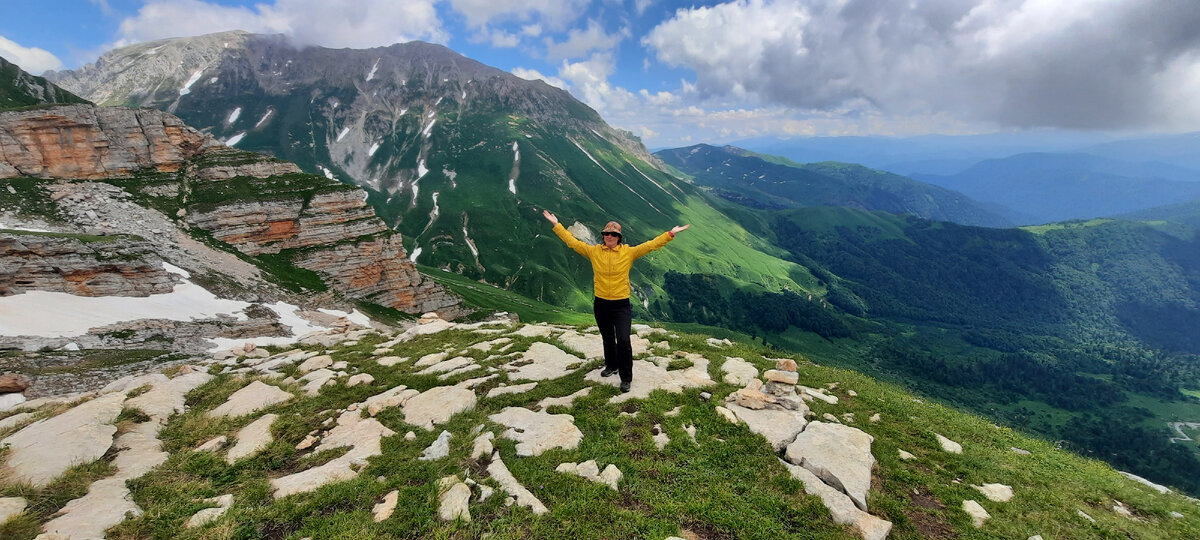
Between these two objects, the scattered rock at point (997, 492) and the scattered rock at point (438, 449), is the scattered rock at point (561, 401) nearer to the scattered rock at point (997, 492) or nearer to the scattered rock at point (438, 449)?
the scattered rock at point (438, 449)

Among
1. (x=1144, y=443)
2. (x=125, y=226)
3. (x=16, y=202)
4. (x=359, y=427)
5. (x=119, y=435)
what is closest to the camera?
(x=119, y=435)

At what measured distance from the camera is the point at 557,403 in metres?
12.5

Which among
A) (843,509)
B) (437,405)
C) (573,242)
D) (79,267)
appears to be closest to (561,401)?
(437,405)

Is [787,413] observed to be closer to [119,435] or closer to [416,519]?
[416,519]

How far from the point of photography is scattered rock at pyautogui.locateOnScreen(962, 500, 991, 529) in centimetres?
826

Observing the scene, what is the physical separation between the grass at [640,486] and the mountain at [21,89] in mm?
126975

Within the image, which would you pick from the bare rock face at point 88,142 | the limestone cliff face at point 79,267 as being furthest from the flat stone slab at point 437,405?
the bare rock face at point 88,142

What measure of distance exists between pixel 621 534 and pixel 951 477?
7.94m

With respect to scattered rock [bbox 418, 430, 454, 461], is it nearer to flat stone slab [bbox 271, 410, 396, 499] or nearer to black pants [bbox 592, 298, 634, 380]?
flat stone slab [bbox 271, 410, 396, 499]

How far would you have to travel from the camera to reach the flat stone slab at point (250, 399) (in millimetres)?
12578

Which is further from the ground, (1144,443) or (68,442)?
(68,442)

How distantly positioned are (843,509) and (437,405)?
10.4 metres

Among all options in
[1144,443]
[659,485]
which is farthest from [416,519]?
[1144,443]

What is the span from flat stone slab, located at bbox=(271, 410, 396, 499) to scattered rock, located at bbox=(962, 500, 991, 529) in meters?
12.3
